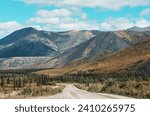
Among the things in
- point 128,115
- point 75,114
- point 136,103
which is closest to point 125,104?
point 136,103

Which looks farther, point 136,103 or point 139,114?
point 136,103

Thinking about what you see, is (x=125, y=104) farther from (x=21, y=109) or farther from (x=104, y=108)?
(x=21, y=109)

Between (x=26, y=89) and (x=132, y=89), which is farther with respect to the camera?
(x=26, y=89)

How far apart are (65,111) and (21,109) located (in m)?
2.22

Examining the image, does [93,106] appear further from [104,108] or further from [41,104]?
[41,104]

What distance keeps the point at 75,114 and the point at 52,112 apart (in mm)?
1095

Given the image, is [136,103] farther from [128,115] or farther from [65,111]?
[65,111]

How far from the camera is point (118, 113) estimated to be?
17.4m

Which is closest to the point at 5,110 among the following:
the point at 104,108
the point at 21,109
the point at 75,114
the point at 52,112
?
the point at 21,109

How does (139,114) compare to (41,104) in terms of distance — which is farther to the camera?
(41,104)

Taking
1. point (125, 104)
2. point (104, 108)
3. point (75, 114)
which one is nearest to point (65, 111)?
point (75, 114)

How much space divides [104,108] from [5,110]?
4579mm

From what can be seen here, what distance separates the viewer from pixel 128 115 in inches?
671

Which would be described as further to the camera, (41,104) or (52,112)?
(41,104)
